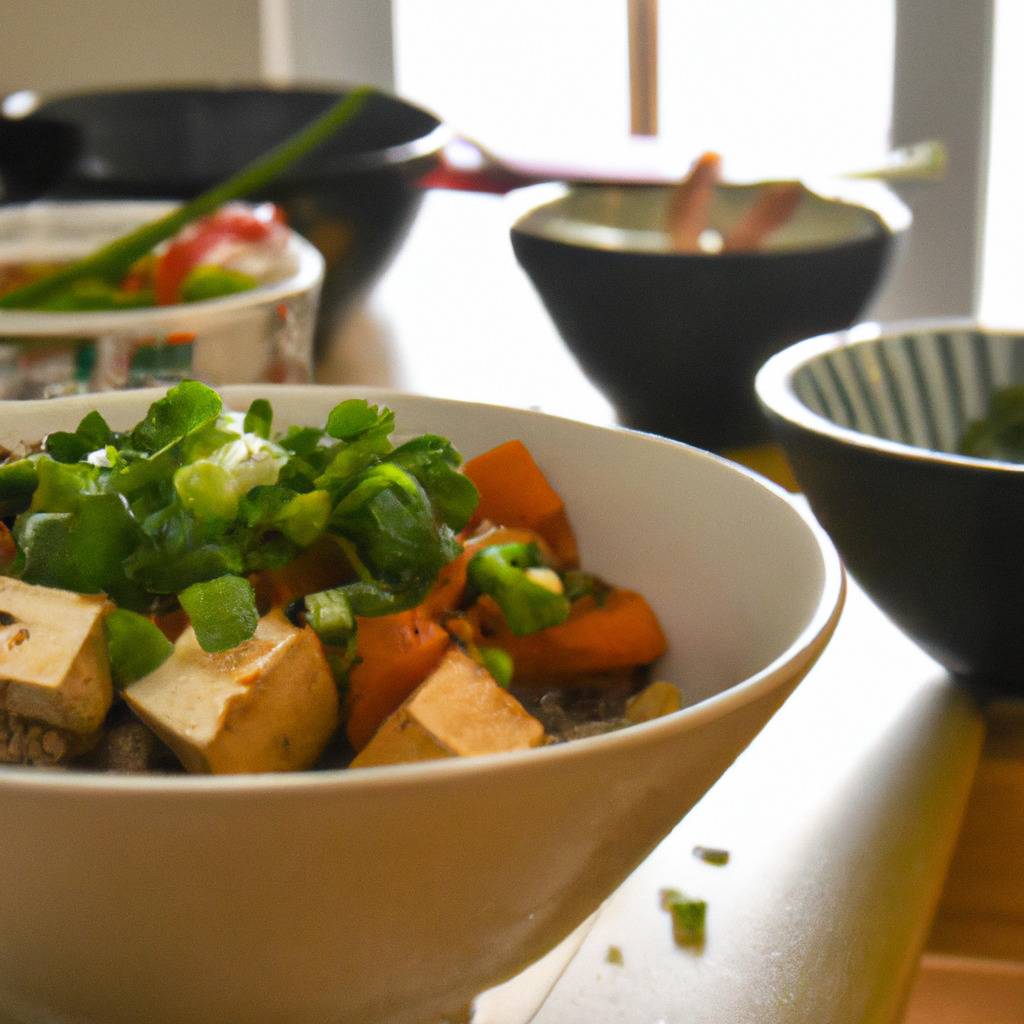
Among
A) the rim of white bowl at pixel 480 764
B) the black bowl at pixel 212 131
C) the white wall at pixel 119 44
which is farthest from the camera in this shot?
the white wall at pixel 119 44

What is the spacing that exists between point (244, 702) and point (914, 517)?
0.40 meters

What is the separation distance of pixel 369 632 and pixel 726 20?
3692 millimetres

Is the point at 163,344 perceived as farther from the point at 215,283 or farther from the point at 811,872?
the point at 811,872

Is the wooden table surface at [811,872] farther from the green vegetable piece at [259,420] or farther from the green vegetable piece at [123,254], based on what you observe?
the green vegetable piece at [123,254]

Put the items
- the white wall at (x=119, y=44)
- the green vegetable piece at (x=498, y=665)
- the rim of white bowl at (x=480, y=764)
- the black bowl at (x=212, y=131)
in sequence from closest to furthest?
the rim of white bowl at (x=480, y=764), the green vegetable piece at (x=498, y=665), the black bowl at (x=212, y=131), the white wall at (x=119, y=44)

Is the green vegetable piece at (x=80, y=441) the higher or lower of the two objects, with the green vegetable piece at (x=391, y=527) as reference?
higher

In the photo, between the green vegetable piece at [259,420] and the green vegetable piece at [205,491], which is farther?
the green vegetable piece at [259,420]

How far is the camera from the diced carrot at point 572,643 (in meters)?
0.62

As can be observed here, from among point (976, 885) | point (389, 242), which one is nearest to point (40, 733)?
point (976, 885)

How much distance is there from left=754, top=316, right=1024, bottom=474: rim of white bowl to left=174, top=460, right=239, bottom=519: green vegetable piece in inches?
14.1

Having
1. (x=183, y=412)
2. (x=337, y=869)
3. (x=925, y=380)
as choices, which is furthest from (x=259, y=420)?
(x=925, y=380)

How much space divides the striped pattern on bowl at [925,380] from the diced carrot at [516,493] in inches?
12.1

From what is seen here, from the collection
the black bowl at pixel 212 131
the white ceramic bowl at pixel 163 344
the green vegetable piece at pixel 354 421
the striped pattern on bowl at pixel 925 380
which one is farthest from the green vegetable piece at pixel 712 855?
the black bowl at pixel 212 131

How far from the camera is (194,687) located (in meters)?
0.48
